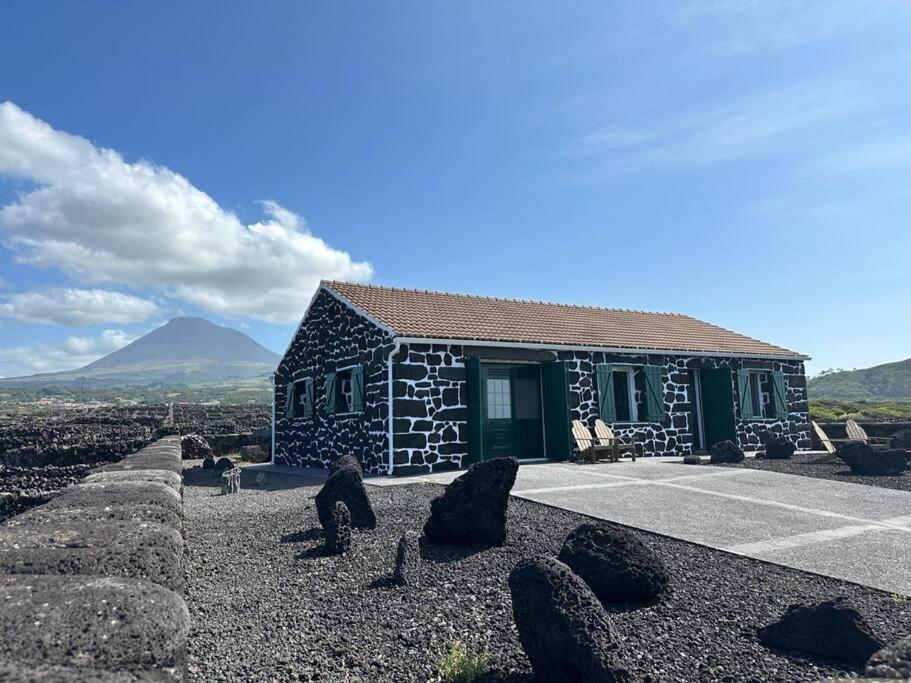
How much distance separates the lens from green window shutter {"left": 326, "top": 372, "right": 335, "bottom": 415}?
514 inches

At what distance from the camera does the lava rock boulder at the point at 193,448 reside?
55.9ft

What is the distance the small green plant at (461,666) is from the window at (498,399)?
922 centimetres

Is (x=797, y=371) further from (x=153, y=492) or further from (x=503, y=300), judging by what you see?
(x=153, y=492)

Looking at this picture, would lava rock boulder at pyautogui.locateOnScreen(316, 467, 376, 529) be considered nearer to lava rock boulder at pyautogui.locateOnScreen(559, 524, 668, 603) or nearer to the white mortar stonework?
lava rock boulder at pyautogui.locateOnScreen(559, 524, 668, 603)

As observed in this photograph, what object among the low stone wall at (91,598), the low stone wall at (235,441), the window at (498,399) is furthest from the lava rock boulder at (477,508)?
the low stone wall at (235,441)

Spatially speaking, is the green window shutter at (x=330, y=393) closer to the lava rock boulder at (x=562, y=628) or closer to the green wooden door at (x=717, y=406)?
the green wooden door at (x=717, y=406)

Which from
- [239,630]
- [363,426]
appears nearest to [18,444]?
[363,426]

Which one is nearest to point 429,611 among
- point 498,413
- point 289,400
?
point 498,413

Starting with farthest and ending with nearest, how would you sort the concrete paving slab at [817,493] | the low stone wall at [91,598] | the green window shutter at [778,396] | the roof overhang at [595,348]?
the green window shutter at [778,396] → the roof overhang at [595,348] → the concrete paving slab at [817,493] → the low stone wall at [91,598]

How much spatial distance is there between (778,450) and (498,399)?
6.65m

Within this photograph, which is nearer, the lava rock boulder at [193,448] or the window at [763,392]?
the window at [763,392]

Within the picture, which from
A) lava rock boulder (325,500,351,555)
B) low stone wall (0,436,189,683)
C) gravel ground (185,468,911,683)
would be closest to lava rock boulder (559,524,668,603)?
gravel ground (185,468,911,683)

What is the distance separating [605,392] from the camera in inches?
517

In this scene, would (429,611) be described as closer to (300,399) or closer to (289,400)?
(300,399)
